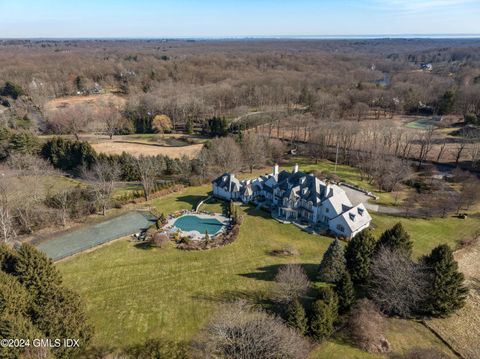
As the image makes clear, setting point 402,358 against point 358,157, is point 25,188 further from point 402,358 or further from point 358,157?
point 358,157

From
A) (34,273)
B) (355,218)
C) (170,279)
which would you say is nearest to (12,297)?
(34,273)

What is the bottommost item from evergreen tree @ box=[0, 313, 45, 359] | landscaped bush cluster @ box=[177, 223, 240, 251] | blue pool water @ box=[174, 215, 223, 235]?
blue pool water @ box=[174, 215, 223, 235]

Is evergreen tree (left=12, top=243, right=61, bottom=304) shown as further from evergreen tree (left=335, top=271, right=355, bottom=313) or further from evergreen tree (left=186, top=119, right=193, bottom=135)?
evergreen tree (left=186, top=119, right=193, bottom=135)

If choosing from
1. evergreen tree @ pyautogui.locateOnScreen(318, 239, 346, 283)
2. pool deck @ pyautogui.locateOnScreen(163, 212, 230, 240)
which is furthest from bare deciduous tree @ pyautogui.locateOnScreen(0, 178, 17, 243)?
evergreen tree @ pyautogui.locateOnScreen(318, 239, 346, 283)

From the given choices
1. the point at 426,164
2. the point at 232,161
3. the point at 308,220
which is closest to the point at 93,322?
the point at 308,220

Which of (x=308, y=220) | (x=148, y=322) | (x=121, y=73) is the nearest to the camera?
(x=148, y=322)

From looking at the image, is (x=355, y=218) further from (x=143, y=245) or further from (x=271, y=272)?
(x=143, y=245)
